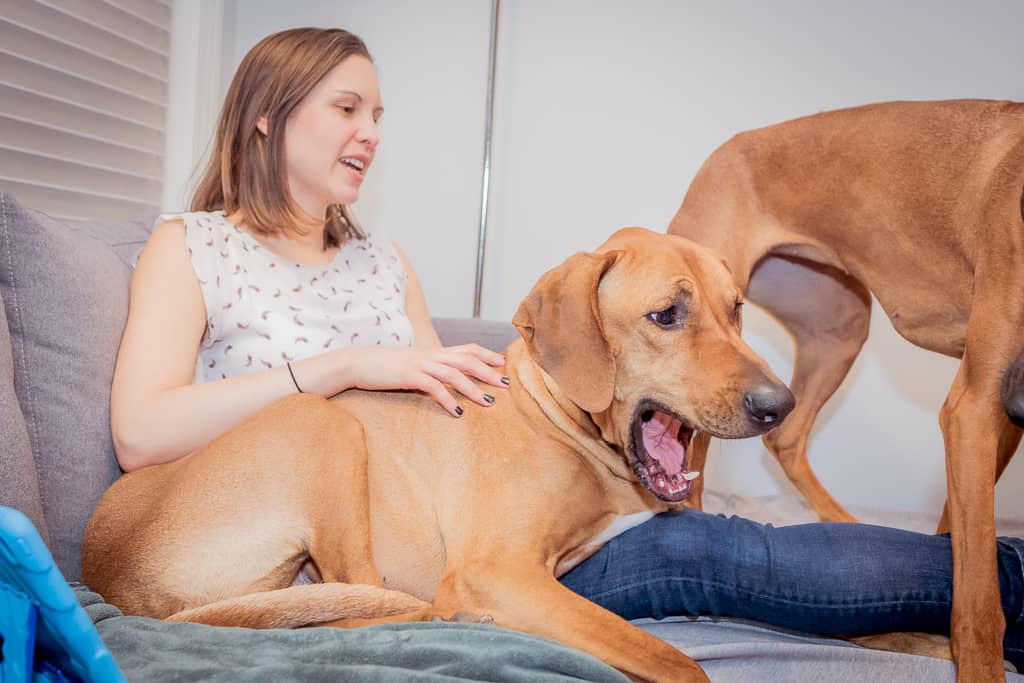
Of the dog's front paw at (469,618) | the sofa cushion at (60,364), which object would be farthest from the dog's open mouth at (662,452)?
the sofa cushion at (60,364)

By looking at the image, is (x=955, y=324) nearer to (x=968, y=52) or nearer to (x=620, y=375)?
(x=620, y=375)

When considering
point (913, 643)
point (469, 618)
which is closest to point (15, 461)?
point (469, 618)

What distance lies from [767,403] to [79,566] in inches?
55.1

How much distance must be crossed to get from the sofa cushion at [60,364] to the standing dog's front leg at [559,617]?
778 millimetres

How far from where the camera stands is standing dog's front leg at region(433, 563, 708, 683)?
146 cm

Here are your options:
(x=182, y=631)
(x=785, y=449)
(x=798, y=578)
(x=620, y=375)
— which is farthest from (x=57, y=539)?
(x=785, y=449)

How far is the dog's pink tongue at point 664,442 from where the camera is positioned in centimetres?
184

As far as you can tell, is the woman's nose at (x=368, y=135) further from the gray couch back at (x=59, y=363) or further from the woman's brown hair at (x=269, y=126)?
the gray couch back at (x=59, y=363)

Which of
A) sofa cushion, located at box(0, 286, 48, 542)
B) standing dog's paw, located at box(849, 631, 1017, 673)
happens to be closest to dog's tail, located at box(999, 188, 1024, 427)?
standing dog's paw, located at box(849, 631, 1017, 673)

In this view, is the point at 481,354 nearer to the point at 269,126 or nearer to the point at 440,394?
the point at 440,394

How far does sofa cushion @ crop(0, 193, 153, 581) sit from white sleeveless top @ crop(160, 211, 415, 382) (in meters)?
0.27

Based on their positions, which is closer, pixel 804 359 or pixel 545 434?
pixel 545 434

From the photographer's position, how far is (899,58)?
3746 millimetres

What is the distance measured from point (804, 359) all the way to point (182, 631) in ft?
7.46
